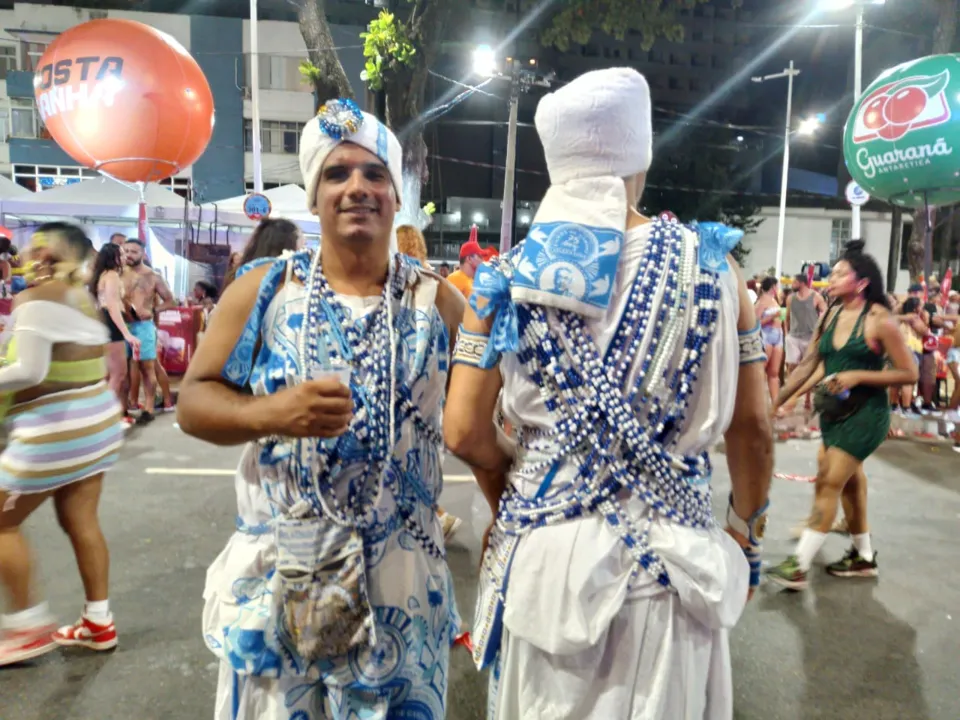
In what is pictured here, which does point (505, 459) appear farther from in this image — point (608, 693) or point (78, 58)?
point (78, 58)

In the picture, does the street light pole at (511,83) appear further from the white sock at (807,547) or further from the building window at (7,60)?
the building window at (7,60)

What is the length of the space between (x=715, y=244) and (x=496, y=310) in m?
0.47

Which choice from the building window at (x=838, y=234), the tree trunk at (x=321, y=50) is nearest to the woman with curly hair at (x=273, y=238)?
the tree trunk at (x=321, y=50)

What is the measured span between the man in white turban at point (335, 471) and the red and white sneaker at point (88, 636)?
72.0 inches

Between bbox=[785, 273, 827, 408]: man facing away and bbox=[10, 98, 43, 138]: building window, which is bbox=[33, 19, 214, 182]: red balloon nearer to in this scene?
bbox=[785, 273, 827, 408]: man facing away

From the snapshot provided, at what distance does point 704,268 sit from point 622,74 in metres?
0.42

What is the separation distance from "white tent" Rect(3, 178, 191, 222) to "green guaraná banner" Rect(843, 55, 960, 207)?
11204 mm

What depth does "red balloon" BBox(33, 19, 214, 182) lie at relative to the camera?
18.7ft

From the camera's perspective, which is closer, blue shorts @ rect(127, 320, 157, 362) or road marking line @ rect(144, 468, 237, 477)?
road marking line @ rect(144, 468, 237, 477)

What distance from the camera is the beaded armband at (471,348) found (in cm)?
143

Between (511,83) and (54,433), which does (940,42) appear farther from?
(54,433)

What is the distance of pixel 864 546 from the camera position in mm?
4117

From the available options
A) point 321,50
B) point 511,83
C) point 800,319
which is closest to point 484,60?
point 511,83

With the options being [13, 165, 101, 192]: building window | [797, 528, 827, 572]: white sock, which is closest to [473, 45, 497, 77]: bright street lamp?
[797, 528, 827, 572]: white sock
